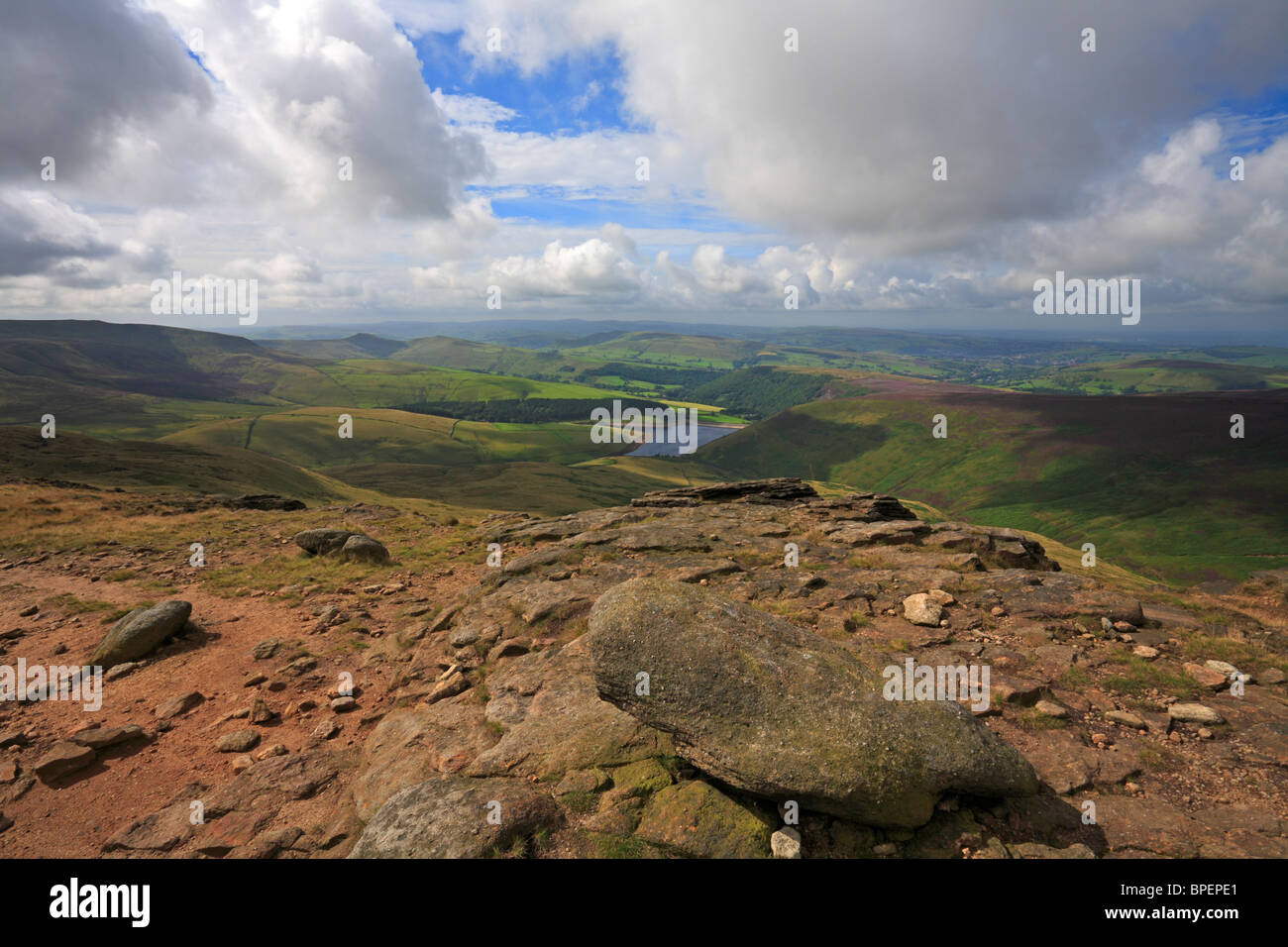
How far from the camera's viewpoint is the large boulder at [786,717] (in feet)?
27.6

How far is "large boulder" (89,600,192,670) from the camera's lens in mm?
17938

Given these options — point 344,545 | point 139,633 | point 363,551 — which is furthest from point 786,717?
point 344,545

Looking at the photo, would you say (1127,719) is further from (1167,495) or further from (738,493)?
(1167,495)

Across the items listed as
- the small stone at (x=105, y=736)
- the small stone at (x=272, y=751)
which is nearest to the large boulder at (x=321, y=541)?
the small stone at (x=105, y=736)

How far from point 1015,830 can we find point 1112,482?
221 meters

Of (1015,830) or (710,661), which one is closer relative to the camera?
(1015,830)

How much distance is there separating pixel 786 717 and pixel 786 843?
178 cm

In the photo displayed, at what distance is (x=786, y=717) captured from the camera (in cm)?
895

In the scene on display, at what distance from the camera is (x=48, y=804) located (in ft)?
38.8

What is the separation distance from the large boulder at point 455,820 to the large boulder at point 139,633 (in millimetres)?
15641

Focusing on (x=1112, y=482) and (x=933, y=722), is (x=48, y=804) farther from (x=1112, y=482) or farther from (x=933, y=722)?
(x=1112, y=482)

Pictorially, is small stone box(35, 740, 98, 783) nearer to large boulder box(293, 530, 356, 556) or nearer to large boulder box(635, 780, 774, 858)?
large boulder box(635, 780, 774, 858)
